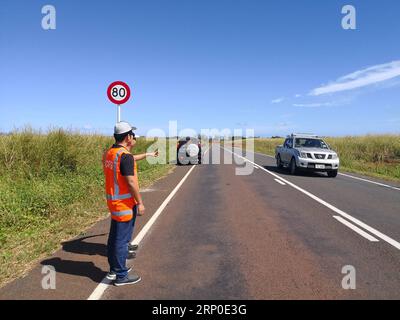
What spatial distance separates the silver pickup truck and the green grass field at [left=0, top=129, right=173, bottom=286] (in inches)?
268

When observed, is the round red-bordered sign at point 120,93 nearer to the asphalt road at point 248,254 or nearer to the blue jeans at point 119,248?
the asphalt road at point 248,254

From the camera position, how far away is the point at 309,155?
15.9 meters

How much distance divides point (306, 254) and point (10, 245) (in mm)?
4976

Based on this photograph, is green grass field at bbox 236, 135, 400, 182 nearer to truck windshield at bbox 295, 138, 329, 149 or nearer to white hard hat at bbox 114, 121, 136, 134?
truck windshield at bbox 295, 138, 329, 149

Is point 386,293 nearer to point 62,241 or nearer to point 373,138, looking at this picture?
point 62,241

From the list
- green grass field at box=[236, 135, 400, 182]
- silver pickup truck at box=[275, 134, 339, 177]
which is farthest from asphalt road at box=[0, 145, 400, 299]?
green grass field at box=[236, 135, 400, 182]

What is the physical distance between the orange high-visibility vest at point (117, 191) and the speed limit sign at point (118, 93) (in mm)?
6152

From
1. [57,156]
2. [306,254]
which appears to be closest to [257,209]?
[306,254]

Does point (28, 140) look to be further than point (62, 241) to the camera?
Yes

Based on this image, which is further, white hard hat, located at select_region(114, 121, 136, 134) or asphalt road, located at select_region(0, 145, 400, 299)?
white hard hat, located at select_region(114, 121, 136, 134)

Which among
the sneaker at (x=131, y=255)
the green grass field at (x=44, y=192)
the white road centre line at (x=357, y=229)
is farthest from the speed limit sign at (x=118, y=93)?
the white road centre line at (x=357, y=229)

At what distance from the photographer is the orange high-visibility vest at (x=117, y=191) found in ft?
13.8

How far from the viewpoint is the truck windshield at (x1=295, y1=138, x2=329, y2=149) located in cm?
1695
